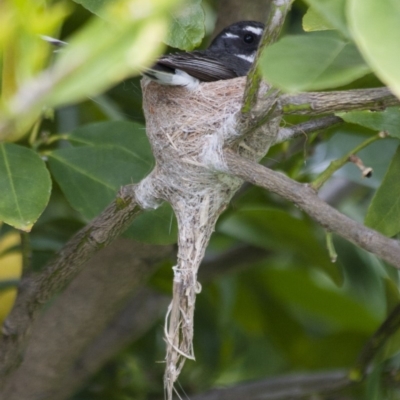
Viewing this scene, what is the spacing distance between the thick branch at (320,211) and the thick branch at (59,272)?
0.26 metres

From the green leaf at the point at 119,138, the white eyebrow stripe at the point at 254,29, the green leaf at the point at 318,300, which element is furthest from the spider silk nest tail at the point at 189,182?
the green leaf at the point at 318,300

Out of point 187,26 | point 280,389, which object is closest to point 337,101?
point 187,26

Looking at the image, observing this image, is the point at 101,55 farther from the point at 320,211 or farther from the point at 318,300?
the point at 318,300

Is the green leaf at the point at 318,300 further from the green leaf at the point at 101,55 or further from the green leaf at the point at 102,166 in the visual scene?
the green leaf at the point at 101,55

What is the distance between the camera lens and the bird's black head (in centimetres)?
196

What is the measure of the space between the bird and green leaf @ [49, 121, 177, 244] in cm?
15

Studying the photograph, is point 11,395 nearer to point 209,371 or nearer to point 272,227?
point 209,371

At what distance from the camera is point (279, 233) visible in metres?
1.96

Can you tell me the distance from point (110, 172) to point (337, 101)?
64 centimetres

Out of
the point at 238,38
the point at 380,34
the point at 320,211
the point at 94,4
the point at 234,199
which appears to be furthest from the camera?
the point at 238,38

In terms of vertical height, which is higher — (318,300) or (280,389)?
(280,389)

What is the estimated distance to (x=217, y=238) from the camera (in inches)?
87.4

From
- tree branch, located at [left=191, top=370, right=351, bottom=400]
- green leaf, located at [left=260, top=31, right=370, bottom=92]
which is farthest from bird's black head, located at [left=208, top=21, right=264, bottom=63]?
green leaf, located at [left=260, top=31, right=370, bottom=92]

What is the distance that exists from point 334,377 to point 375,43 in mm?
1348
